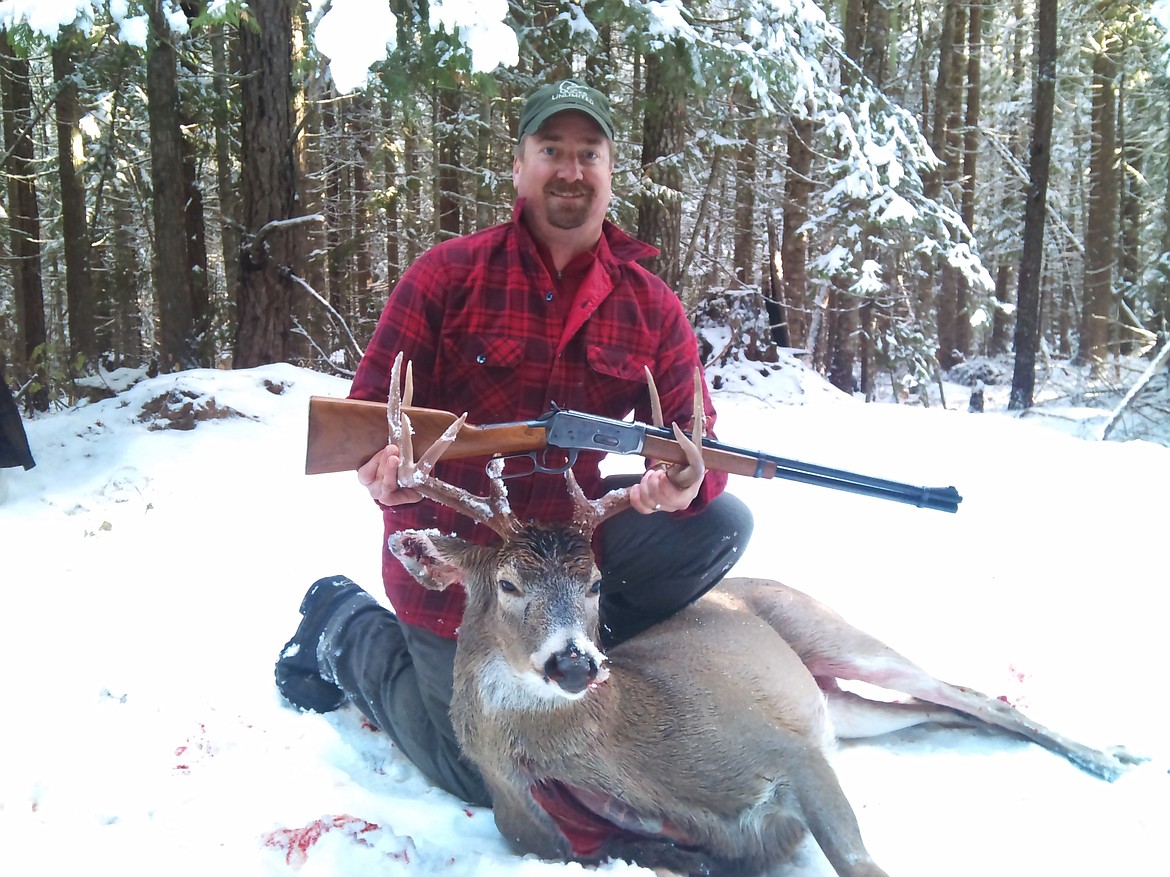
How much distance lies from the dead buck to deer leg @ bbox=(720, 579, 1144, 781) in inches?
27.3

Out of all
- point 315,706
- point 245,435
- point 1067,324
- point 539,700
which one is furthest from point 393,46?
point 1067,324

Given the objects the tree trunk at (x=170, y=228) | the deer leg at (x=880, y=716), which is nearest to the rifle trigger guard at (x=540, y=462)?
the deer leg at (x=880, y=716)

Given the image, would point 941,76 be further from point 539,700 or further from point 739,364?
point 539,700

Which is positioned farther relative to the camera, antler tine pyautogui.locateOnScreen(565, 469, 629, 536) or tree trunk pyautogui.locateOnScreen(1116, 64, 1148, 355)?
tree trunk pyautogui.locateOnScreen(1116, 64, 1148, 355)

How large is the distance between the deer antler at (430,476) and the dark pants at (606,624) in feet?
2.34

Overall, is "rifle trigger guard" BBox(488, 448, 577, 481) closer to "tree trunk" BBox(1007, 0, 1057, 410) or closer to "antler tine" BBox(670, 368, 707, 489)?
"antler tine" BBox(670, 368, 707, 489)

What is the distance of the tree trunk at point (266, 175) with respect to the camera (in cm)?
751

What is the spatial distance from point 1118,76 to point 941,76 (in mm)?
4769

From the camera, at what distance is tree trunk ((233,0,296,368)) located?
24.6 feet

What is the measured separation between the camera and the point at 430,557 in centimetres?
282

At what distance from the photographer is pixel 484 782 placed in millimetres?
2834

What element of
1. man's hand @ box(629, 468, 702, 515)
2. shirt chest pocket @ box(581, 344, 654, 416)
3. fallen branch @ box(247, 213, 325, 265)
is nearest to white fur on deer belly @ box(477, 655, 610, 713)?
man's hand @ box(629, 468, 702, 515)

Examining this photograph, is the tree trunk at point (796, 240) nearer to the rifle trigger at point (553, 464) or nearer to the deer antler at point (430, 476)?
the rifle trigger at point (553, 464)

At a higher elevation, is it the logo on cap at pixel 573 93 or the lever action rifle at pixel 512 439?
the logo on cap at pixel 573 93
